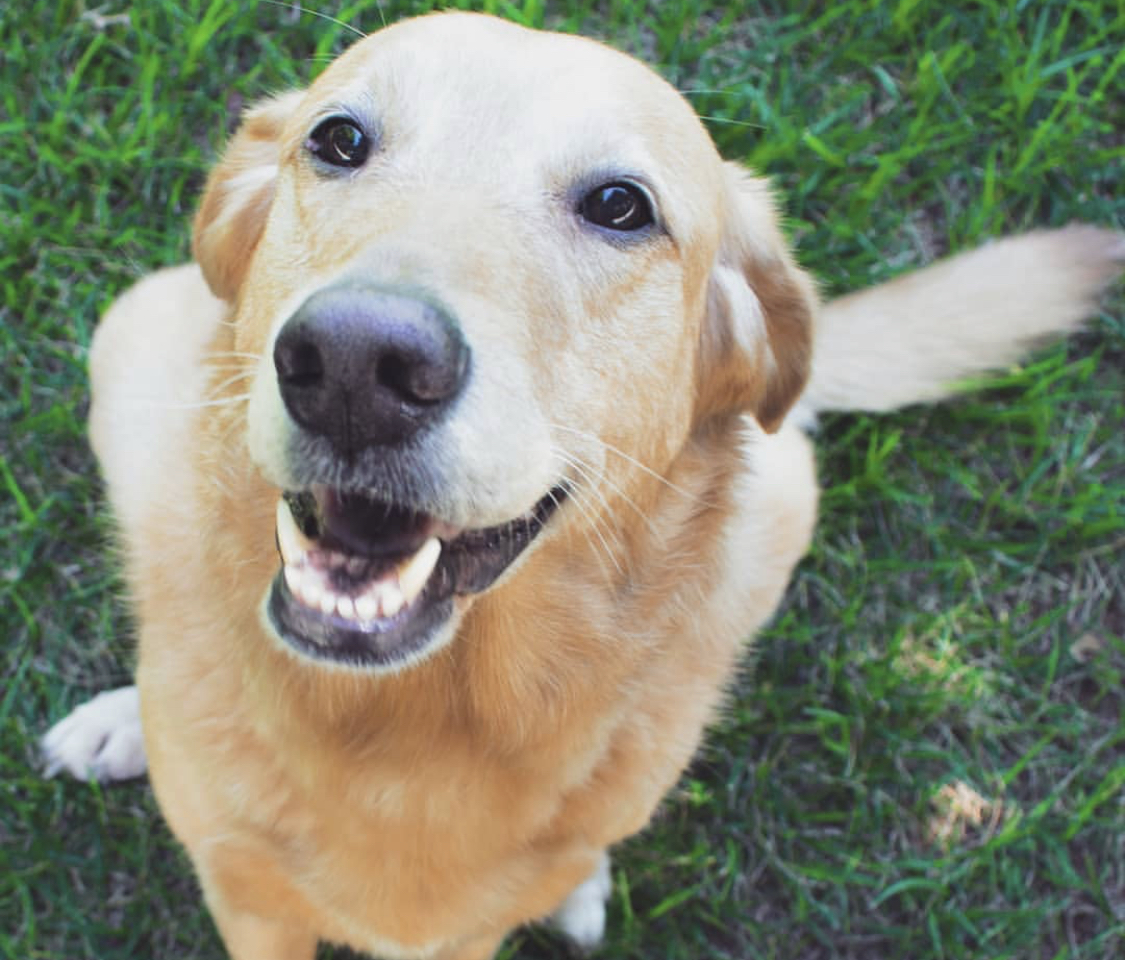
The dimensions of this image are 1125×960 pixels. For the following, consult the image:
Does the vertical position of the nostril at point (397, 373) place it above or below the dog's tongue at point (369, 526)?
above

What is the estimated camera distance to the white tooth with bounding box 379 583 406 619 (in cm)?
183

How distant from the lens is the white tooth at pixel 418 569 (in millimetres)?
1865

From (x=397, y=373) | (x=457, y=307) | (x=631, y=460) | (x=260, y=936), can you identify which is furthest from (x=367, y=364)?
(x=260, y=936)

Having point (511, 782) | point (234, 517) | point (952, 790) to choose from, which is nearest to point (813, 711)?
point (952, 790)

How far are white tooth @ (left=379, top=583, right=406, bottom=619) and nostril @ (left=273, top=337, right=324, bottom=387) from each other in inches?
15.1

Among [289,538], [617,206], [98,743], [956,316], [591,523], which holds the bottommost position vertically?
[98,743]

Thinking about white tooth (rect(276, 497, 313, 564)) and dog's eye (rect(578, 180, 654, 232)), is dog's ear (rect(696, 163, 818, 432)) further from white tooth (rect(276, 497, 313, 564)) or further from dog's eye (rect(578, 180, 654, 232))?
white tooth (rect(276, 497, 313, 564))

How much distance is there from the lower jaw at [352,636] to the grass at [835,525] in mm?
1888

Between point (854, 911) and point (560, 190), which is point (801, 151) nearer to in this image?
point (560, 190)

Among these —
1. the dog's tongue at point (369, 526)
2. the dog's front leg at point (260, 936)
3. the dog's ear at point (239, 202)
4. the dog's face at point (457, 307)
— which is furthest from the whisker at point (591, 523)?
the dog's front leg at point (260, 936)

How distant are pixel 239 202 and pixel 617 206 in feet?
2.73

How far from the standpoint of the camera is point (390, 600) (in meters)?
1.84

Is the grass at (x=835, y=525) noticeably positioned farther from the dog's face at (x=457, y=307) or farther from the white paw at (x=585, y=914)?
the dog's face at (x=457, y=307)

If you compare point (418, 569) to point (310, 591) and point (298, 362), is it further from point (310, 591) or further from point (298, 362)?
point (298, 362)
